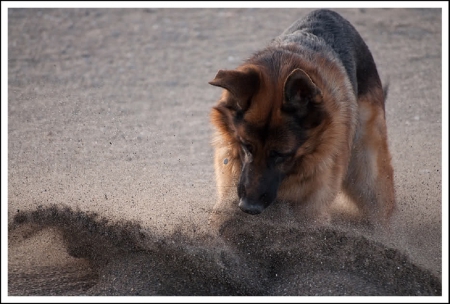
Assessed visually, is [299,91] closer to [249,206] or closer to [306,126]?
[306,126]

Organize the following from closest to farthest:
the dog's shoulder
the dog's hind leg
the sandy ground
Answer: the sandy ground < the dog's shoulder < the dog's hind leg

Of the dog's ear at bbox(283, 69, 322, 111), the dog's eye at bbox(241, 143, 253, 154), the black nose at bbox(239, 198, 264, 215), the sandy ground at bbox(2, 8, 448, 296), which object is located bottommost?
the sandy ground at bbox(2, 8, 448, 296)

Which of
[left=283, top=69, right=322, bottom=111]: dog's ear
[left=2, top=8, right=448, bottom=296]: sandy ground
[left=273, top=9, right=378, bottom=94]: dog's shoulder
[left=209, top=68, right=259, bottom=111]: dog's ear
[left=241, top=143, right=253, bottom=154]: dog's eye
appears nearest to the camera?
[left=283, top=69, right=322, bottom=111]: dog's ear

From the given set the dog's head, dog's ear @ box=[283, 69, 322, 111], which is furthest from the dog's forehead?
dog's ear @ box=[283, 69, 322, 111]

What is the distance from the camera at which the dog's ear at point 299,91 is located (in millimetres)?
4996

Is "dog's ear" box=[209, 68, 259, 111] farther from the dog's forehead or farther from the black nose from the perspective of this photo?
the black nose

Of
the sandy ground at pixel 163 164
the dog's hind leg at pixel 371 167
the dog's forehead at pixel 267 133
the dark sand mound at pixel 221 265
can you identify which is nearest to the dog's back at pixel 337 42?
the dog's hind leg at pixel 371 167

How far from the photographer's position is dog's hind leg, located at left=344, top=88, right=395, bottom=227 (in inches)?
262

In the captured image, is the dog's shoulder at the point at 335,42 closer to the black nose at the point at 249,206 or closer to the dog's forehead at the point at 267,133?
the dog's forehead at the point at 267,133

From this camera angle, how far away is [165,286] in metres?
5.39

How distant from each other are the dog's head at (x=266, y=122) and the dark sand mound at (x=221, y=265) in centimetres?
56

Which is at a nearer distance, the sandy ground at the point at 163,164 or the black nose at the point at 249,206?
the black nose at the point at 249,206

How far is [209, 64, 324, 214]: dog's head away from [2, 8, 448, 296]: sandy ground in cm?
60

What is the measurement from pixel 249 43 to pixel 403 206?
5319mm
